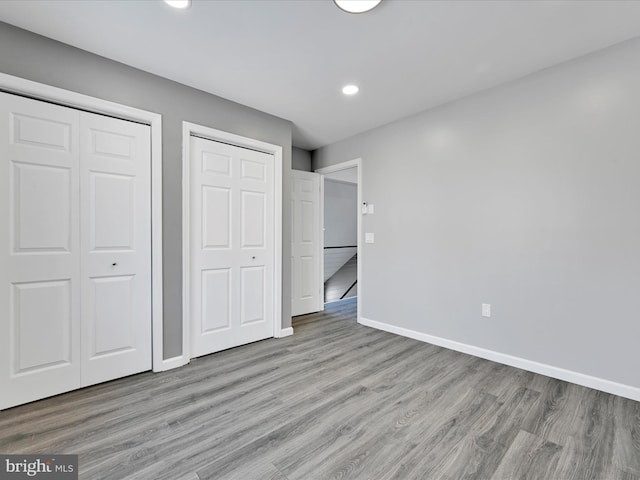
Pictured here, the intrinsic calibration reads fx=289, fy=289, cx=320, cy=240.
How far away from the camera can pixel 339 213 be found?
7270mm

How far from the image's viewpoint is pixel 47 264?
2057 millimetres

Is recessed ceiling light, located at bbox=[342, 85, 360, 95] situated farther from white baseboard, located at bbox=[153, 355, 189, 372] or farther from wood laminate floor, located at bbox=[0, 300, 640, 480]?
white baseboard, located at bbox=[153, 355, 189, 372]

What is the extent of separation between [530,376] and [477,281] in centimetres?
88

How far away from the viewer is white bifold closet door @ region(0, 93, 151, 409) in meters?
1.94

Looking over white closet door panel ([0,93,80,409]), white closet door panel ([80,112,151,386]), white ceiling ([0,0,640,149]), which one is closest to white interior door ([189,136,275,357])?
white closet door panel ([80,112,151,386])

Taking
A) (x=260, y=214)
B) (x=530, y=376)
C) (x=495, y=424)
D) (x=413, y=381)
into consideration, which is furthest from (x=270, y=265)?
(x=530, y=376)

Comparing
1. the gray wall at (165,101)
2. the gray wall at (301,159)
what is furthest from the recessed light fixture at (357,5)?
the gray wall at (301,159)

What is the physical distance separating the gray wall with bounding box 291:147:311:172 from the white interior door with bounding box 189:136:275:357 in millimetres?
1173

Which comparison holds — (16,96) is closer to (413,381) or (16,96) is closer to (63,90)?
(63,90)

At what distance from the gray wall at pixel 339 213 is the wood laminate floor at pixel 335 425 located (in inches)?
186

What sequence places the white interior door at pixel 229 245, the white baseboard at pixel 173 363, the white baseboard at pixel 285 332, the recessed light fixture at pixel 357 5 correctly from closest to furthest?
the recessed light fixture at pixel 357 5 < the white baseboard at pixel 173 363 < the white interior door at pixel 229 245 < the white baseboard at pixel 285 332

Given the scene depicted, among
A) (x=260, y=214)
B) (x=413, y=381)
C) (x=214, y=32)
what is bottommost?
(x=413, y=381)

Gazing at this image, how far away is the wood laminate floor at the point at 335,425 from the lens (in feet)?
4.83

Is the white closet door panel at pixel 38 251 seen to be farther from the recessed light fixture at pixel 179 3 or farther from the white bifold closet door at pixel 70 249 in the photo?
the recessed light fixture at pixel 179 3
